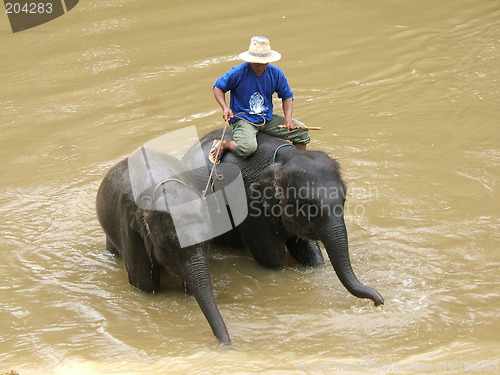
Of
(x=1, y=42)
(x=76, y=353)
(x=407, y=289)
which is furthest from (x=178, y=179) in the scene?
(x=1, y=42)

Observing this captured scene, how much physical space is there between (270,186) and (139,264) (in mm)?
1097

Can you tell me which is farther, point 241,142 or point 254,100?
point 254,100

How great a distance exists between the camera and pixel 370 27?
10.9 meters

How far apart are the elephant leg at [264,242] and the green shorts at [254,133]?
1.77ft

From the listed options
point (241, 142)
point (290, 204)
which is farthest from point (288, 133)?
point (290, 204)

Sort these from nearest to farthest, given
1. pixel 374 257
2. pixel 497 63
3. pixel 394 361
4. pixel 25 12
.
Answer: pixel 394 361
pixel 374 257
pixel 497 63
pixel 25 12

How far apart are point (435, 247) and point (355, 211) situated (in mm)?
907

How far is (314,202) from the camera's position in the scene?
16.5 feet

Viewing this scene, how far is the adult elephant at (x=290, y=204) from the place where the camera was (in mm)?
4938

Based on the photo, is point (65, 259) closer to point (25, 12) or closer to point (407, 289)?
point (407, 289)

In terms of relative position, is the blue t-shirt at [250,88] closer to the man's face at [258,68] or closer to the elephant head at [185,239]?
the man's face at [258,68]

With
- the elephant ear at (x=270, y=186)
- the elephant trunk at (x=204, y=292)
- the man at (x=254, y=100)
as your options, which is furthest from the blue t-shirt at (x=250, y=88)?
→ the elephant trunk at (x=204, y=292)

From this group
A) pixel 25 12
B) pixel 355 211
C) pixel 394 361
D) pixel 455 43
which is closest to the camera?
pixel 394 361

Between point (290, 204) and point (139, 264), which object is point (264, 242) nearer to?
point (290, 204)
